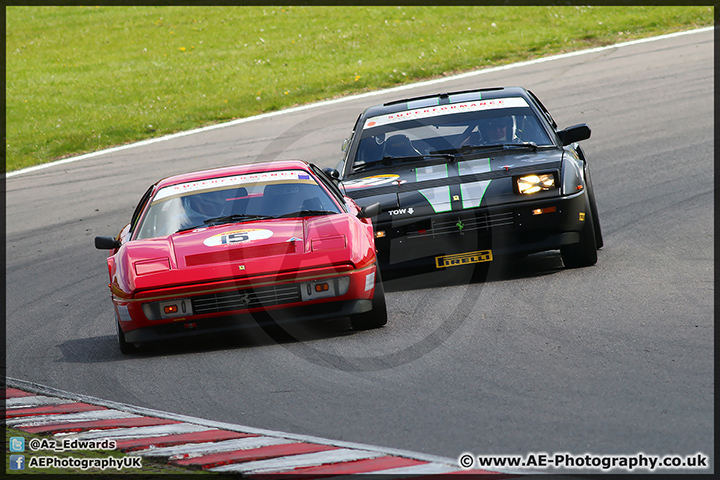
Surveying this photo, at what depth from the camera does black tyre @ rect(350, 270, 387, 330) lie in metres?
6.83

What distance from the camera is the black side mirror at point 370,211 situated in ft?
24.3

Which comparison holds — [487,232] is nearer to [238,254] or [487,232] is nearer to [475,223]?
[475,223]

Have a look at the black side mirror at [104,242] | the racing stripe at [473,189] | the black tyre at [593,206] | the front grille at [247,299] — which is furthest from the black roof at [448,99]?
the front grille at [247,299]

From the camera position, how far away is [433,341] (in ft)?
21.1

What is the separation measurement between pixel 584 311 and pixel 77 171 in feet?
38.5

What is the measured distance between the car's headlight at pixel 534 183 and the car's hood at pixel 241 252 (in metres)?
1.60

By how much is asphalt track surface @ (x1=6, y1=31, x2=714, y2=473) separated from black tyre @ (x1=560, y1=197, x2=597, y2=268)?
11 centimetres

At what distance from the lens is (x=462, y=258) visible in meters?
7.93

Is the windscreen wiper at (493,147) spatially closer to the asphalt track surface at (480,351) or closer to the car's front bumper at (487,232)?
the car's front bumper at (487,232)

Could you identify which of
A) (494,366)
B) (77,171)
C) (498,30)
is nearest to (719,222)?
(494,366)

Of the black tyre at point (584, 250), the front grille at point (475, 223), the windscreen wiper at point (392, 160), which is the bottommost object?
the black tyre at point (584, 250)

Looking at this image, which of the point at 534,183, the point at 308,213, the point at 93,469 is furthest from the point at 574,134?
the point at 93,469

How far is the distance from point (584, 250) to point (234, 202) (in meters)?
2.96

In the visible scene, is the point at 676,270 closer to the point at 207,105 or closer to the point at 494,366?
the point at 494,366
